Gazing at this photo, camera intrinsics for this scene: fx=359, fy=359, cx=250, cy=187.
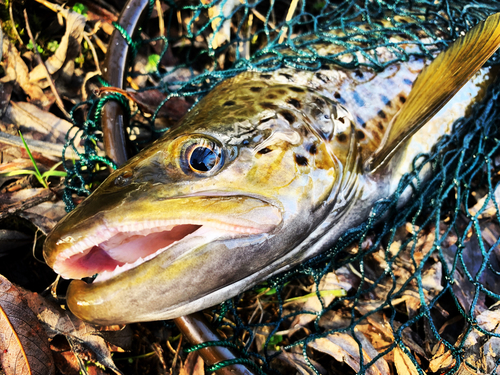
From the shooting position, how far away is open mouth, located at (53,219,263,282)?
1556 millimetres

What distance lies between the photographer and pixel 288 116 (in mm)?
2010

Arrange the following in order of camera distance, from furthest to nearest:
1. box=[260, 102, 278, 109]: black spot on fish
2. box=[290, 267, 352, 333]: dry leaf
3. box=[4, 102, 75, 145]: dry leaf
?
1. box=[4, 102, 75, 145]: dry leaf
2. box=[290, 267, 352, 333]: dry leaf
3. box=[260, 102, 278, 109]: black spot on fish

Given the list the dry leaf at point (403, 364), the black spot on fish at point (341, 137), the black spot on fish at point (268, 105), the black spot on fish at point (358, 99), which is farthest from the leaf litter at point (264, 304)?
the black spot on fish at point (268, 105)

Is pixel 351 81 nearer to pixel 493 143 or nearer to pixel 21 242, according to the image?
pixel 493 143

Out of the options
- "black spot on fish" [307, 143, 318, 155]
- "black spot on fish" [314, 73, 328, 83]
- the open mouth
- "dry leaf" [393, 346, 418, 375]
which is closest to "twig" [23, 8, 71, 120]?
the open mouth

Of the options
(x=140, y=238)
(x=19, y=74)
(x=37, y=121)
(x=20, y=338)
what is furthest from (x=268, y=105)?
(x=19, y=74)

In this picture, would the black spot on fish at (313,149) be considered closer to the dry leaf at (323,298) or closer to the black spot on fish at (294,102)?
the black spot on fish at (294,102)

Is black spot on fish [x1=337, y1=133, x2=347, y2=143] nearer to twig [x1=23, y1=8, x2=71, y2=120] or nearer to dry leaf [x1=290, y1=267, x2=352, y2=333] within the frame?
dry leaf [x1=290, y1=267, x2=352, y2=333]

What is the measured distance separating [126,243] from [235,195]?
583 millimetres

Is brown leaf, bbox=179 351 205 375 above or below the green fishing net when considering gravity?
below

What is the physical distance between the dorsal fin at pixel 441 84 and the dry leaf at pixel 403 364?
47.9 inches

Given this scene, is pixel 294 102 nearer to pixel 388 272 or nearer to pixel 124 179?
pixel 124 179

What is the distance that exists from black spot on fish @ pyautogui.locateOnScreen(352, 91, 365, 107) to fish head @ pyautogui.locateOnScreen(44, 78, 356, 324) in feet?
2.18

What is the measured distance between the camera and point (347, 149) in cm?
218
